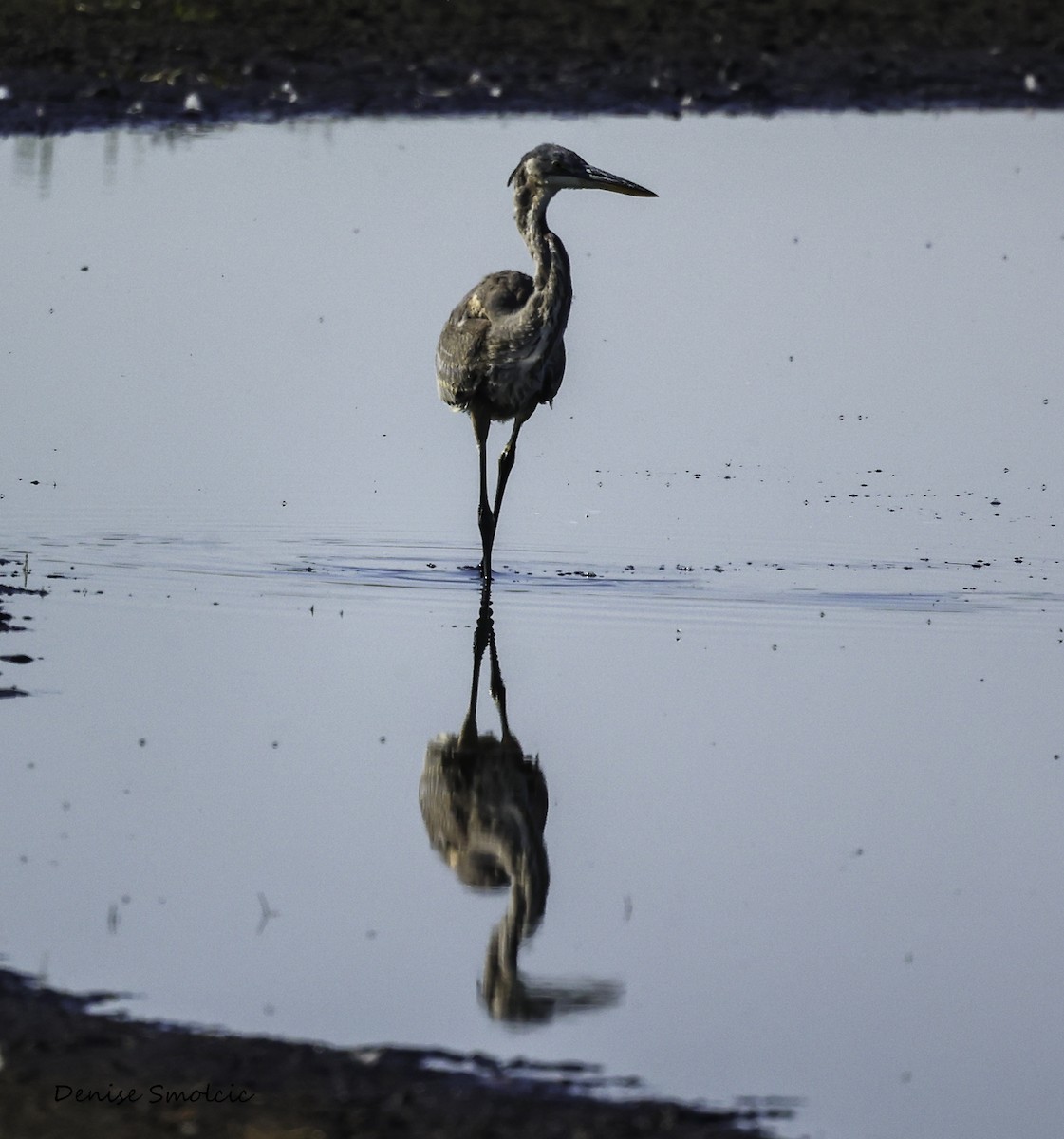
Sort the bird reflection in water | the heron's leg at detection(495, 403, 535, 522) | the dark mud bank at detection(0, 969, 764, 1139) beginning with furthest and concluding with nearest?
1. the heron's leg at detection(495, 403, 535, 522)
2. the bird reflection in water
3. the dark mud bank at detection(0, 969, 764, 1139)

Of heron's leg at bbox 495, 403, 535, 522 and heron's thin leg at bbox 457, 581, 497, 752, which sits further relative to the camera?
heron's leg at bbox 495, 403, 535, 522

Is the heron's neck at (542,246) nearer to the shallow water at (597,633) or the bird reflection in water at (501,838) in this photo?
the shallow water at (597,633)

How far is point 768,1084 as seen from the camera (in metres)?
5.61

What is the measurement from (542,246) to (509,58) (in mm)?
13913

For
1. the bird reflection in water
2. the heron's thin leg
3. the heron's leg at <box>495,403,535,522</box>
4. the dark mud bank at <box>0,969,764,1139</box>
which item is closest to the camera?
the dark mud bank at <box>0,969,764,1139</box>

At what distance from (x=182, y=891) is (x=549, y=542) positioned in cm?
505

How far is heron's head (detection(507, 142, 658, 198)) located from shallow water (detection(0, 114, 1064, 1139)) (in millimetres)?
1672

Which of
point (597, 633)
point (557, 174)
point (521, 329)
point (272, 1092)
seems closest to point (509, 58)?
point (557, 174)

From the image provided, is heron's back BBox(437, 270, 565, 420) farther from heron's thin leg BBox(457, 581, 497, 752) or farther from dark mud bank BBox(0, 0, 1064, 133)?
dark mud bank BBox(0, 0, 1064, 133)

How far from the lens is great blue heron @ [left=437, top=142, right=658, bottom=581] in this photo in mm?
11336

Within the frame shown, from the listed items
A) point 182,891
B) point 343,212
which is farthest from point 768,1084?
point 343,212

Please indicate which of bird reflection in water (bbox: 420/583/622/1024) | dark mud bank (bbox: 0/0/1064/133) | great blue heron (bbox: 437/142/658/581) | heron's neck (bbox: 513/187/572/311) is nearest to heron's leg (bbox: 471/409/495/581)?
great blue heron (bbox: 437/142/658/581)

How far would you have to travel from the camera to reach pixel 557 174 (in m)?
11.4

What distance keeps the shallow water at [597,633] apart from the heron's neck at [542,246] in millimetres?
1245
